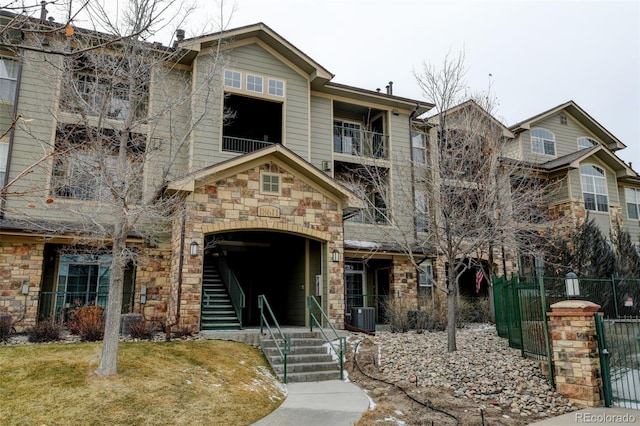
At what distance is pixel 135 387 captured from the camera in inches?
304

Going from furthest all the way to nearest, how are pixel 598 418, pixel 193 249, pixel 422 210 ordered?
pixel 422 210
pixel 193 249
pixel 598 418

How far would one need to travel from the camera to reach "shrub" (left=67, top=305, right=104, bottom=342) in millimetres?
11000

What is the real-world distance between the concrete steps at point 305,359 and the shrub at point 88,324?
158 inches

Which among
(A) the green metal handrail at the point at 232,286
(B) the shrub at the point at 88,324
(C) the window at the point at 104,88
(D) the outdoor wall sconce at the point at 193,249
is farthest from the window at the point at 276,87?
(B) the shrub at the point at 88,324

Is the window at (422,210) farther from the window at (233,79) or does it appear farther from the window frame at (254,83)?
the window at (233,79)

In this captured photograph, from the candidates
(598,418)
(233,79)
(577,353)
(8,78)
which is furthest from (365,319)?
(8,78)

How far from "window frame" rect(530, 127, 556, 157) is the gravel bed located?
1590 cm

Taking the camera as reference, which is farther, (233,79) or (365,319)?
(233,79)

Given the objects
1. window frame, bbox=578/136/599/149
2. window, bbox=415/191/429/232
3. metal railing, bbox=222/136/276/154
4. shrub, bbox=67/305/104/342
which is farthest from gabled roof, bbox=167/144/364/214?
window frame, bbox=578/136/599/149

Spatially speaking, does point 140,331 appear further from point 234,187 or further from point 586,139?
point 586,139

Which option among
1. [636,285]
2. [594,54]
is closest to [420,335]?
[636,285]

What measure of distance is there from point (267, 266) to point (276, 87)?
7.32 m

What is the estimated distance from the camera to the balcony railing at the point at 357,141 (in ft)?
67.8

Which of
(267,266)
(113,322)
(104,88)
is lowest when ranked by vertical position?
(113,322)
